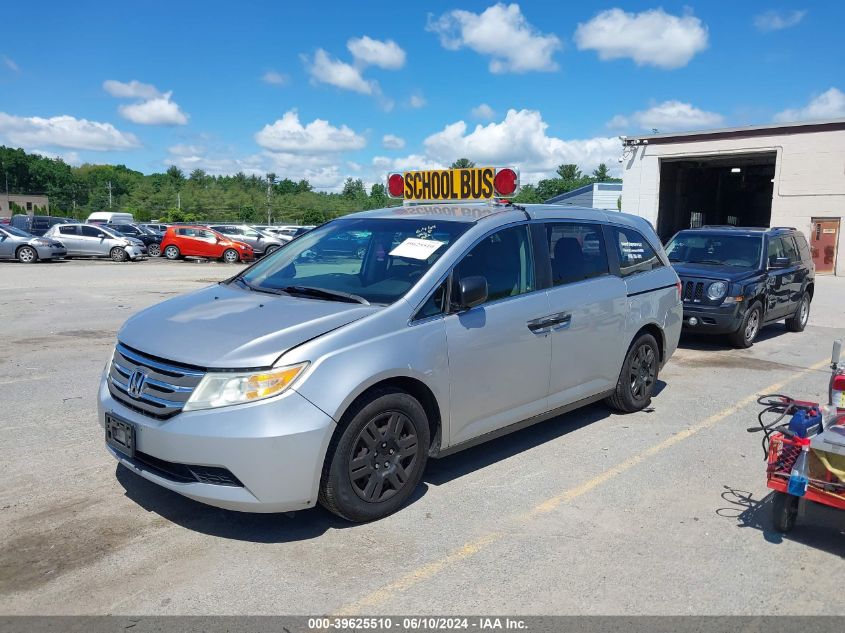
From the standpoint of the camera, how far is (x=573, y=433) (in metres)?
5.74

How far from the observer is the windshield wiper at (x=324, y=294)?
165 inches

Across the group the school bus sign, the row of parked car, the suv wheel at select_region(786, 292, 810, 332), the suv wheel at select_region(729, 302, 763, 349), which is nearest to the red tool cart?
the school bus sign

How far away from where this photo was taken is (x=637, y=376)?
6.21 m

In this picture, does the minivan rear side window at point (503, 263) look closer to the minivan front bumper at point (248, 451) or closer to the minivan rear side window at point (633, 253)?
the minivan rear side window at point (633, 253)

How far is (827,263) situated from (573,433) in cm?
2697

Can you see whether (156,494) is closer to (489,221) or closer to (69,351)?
(489,221)

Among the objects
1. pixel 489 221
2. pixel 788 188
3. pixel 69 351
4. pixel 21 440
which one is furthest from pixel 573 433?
pixel 788 188

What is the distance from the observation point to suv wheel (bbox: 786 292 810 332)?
1159 centimetres

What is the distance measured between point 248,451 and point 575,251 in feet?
10.4

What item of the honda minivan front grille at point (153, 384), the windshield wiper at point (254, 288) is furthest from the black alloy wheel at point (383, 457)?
the windshield wiper at point (254, 288)

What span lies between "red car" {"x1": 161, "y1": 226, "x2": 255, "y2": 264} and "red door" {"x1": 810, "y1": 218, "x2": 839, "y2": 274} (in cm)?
2386

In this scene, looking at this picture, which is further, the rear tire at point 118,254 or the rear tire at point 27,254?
the rear tire at point 118,254

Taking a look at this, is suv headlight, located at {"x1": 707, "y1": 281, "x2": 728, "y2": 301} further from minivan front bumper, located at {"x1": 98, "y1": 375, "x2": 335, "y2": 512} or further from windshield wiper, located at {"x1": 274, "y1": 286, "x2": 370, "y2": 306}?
minivan front bumper, located at {"x1": 98, "y1": 375, "x2": 335, "y2": 512}

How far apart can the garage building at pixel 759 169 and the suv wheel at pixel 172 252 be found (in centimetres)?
2103
